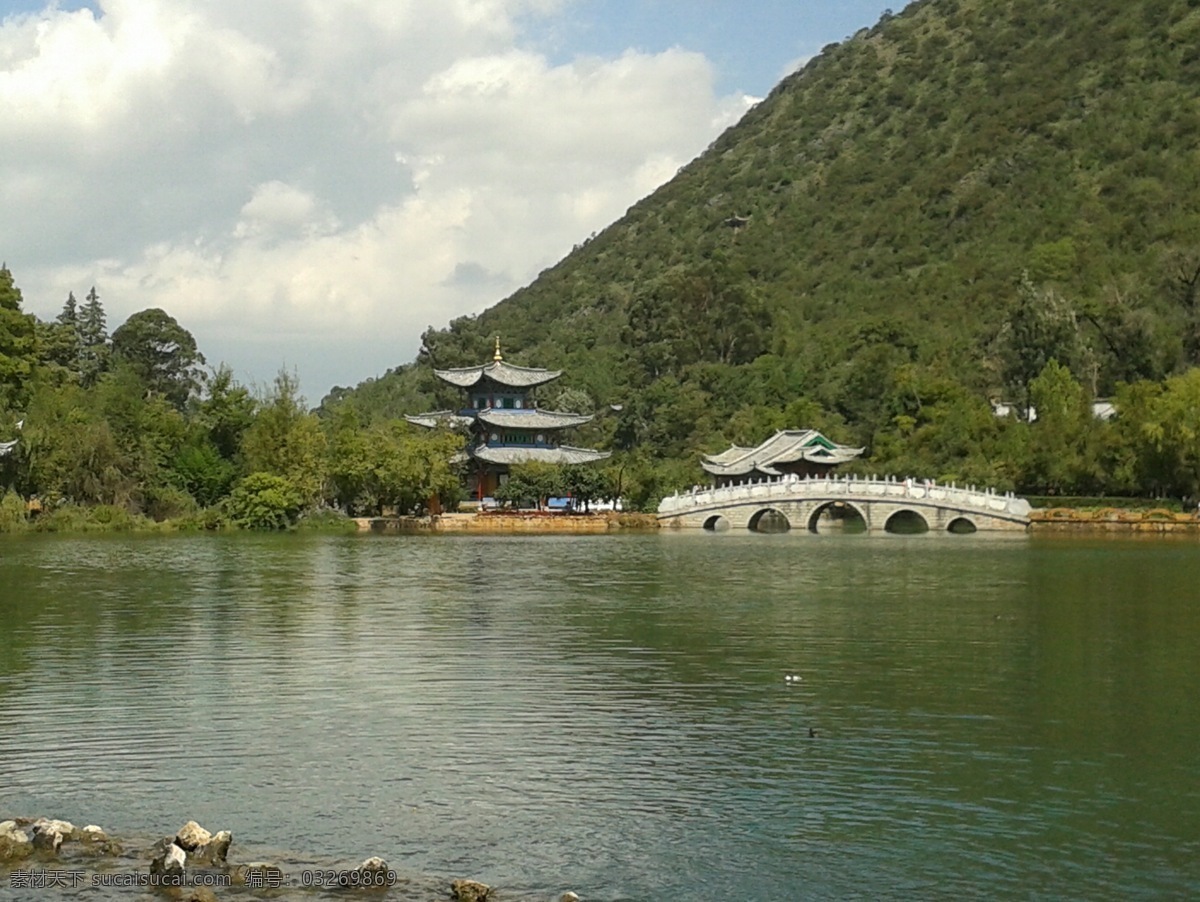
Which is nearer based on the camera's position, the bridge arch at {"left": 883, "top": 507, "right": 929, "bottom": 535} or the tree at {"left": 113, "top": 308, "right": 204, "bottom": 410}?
the bridge arch at {"left": 883, "top": 507, "right": 929, "bottom": 535}

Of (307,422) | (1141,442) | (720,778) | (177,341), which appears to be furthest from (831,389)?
(720,778)

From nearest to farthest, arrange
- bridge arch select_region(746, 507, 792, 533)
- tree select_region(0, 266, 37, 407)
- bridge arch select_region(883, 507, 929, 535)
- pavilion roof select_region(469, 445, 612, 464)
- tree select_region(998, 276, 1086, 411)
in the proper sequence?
bridge arch select_region(883, 507, 929, 535)
bridge arch select_region(746, 507, 792, 533)
tree select_region(0, 266, 37, 407)
pavilion roof select_region(469, 445, 612, 464)
tree select_region(998, 276, 1086, 411)

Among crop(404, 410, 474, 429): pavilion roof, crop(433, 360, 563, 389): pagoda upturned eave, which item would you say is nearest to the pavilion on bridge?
crop(433, 360, 563, 389): pagoda upturned eave

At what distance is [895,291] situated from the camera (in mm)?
87625

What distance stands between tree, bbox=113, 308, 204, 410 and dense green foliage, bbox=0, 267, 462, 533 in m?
15.4

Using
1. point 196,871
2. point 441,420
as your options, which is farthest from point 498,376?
point 196,871

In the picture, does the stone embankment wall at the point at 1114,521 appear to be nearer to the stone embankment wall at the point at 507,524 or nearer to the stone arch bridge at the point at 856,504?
the stone arch bridge at the point at 856,504

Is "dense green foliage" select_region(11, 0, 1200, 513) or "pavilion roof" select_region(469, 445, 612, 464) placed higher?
"dense green foliage" select_region(11, 0, 1200, 513)

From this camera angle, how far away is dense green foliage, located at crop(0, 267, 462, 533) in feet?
168

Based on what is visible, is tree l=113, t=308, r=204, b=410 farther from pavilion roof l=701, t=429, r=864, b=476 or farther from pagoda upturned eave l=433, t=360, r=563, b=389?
pavilion roof l=701, t=429, r=864, b=476

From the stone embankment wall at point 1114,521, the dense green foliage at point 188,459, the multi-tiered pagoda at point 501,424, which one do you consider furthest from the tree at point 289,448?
the stone embankment wall at point 1114,521

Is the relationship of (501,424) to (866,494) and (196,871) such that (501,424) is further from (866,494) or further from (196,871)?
(196,871)

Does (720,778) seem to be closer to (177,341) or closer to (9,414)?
(9,414)

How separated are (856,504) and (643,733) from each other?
3604cm
